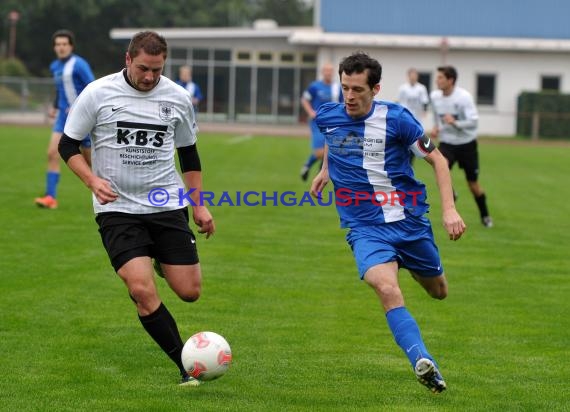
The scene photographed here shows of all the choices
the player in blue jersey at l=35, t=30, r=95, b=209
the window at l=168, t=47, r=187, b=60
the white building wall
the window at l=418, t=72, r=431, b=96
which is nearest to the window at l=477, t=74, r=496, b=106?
the white building wall

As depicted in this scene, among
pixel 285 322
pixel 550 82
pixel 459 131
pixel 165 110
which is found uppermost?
pixel 165 110

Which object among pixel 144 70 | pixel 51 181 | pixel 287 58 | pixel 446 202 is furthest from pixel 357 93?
pixel 287 58

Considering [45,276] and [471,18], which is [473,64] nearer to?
[471,18]

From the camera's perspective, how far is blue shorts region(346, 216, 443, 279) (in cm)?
633

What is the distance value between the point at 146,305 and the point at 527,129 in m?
41.7

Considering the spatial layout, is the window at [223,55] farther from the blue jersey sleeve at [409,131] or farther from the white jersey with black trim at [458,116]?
the blue jersey sleeve at [409,131]

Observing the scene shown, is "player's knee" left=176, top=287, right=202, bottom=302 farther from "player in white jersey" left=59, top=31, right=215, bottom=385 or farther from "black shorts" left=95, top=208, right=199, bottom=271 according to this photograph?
"black shorts" left=95, top=208, right=199, bottom=271

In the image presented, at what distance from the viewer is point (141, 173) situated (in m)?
6.32

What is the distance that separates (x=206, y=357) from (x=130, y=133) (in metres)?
1.40

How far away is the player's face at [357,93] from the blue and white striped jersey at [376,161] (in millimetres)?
77

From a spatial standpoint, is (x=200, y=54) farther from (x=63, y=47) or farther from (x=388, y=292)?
(x=388, y=292)

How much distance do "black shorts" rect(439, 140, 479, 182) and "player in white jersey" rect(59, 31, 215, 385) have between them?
866cm

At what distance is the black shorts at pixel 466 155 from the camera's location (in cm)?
1458

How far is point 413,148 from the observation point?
21.4 feet
